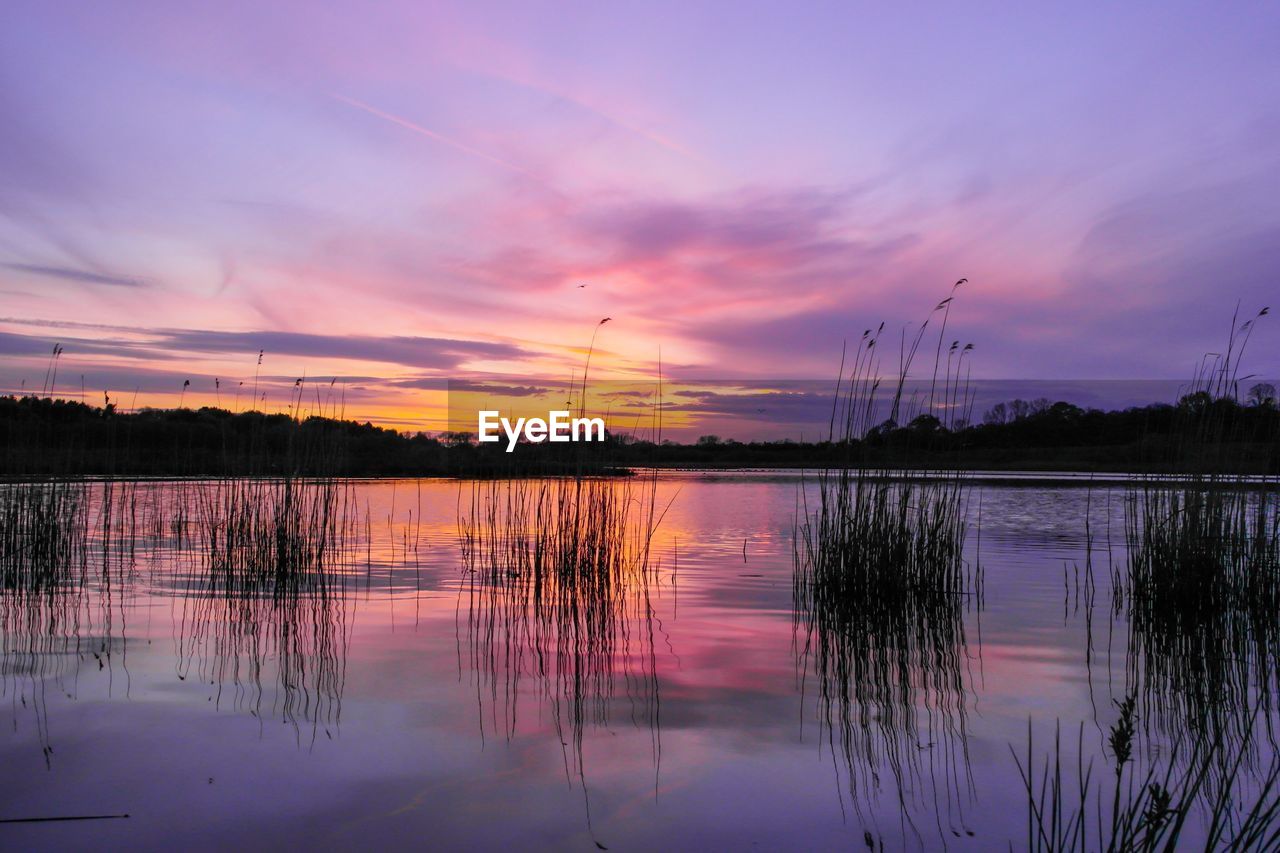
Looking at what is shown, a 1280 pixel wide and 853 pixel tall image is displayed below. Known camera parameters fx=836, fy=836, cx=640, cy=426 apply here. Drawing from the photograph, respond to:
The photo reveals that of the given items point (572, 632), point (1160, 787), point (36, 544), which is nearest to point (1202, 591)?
point (572, 632)

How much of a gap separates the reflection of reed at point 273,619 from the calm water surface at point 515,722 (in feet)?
0.10

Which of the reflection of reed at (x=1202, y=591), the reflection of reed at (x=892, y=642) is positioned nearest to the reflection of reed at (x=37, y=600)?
the reflection of reed at (x=892, y=642)

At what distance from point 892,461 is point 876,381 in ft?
2.18

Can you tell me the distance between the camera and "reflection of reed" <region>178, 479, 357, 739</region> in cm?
385

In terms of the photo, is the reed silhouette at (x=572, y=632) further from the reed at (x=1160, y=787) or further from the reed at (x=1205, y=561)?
the reed at (x=1205, y=561)

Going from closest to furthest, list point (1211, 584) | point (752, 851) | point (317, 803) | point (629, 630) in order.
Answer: point (752, 851)
point (317, 803)
point (629, 630)
point (1211, 584)

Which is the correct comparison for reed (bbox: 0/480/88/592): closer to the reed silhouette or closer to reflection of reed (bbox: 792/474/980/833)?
the reed silhouette

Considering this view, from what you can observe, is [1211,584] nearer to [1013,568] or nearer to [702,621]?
[1013,568]

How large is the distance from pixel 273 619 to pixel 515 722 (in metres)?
2.97

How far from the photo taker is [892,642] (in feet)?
17.1

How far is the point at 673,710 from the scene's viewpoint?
12.1 ft

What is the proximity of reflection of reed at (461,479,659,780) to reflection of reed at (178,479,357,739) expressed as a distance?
801mm

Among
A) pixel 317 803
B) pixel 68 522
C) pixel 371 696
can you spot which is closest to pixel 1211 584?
pixel 371 696

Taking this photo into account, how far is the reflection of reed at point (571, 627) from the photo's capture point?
375 cm
